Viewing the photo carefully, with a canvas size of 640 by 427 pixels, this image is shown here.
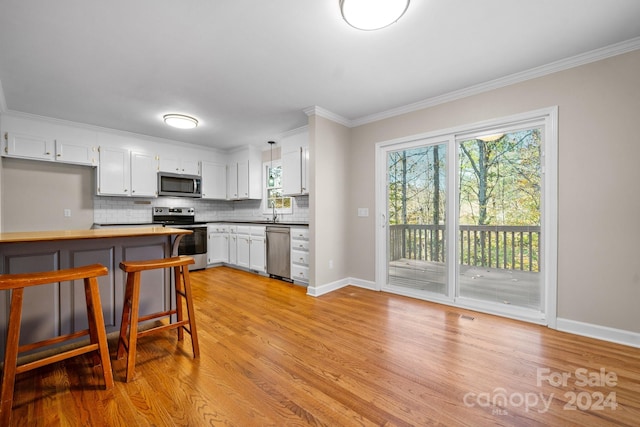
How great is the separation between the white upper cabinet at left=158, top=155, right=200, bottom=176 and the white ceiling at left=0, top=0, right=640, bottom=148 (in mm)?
1482

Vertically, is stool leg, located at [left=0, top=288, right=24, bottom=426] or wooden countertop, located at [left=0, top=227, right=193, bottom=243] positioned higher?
wooden countertop, located at [left=0, top=227, right=193, bottom=243]

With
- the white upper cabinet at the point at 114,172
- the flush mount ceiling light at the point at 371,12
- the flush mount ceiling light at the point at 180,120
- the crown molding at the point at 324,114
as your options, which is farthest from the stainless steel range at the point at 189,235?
the flush mount ceiling light at the point at 371,12

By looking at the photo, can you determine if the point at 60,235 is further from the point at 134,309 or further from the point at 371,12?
the point at 371,12

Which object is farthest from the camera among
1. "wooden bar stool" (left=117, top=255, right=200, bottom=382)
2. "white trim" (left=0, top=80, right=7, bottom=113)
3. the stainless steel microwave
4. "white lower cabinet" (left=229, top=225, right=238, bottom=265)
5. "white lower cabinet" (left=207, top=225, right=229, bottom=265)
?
"white lower cabinet" (left=207, top=225, right=229, bottom=265)

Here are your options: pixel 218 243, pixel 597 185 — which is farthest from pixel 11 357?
pixel 597 185

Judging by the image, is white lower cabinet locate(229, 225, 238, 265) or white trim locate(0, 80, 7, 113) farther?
white lower cabinet locate(229, 225, 238, 265)

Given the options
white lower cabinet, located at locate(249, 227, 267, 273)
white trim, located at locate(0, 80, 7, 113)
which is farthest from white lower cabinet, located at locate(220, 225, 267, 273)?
white trim, located at locate(0, 80, 7, 113)

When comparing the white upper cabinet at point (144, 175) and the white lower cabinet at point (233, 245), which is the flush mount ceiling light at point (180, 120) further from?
the white lower cabinet at point (233, 245)

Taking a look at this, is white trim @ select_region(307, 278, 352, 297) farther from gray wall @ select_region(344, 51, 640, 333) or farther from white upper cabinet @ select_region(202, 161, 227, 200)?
white upper cabinet @ select_region(202, 161, 227, 200)

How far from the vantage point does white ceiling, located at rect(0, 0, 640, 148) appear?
1856mm

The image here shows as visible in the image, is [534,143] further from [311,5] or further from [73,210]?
[73,210]

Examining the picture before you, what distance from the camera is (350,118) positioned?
13.0 feet

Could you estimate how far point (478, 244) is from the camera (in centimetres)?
308

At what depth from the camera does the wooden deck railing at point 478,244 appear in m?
2.79
